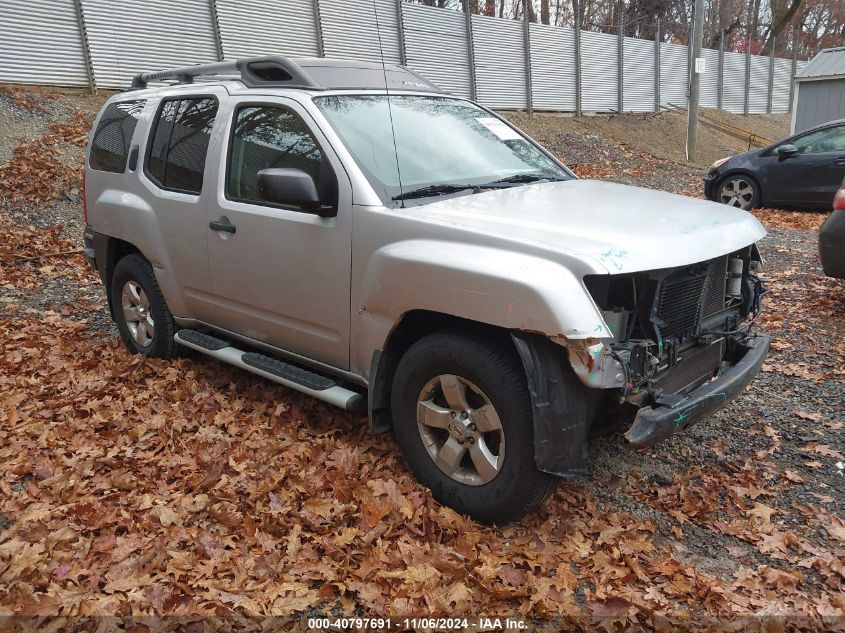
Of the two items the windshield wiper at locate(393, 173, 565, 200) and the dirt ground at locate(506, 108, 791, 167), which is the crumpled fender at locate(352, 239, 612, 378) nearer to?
the windshield wiper at locate(393, 173, 565, 200)

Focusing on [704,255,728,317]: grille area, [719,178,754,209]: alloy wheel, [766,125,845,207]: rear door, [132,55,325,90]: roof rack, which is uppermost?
[132,55,325,90]: roof rack

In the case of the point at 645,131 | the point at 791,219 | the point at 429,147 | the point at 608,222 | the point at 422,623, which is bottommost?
the point at 791,219

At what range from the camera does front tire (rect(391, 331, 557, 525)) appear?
307 cm

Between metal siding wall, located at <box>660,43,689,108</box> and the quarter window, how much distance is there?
80.5 ft

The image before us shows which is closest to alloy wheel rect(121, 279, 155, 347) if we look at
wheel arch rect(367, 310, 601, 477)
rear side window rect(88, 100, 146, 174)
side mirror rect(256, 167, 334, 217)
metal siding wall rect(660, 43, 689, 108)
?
rear side window rect(88, 100, 146, 174)

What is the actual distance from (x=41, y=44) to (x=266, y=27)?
4.76 metres

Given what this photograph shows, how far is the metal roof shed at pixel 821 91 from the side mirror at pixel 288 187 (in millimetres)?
22355

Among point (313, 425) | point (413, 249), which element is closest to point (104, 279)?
point (313, 425)

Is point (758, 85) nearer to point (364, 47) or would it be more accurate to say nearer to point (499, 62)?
point (499, 62)

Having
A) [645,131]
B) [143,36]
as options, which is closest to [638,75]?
[645,131]

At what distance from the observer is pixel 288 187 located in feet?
11.7

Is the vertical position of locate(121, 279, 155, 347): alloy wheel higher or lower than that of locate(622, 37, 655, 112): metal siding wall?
lower

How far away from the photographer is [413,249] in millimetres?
3332

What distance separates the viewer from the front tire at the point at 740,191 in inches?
458
